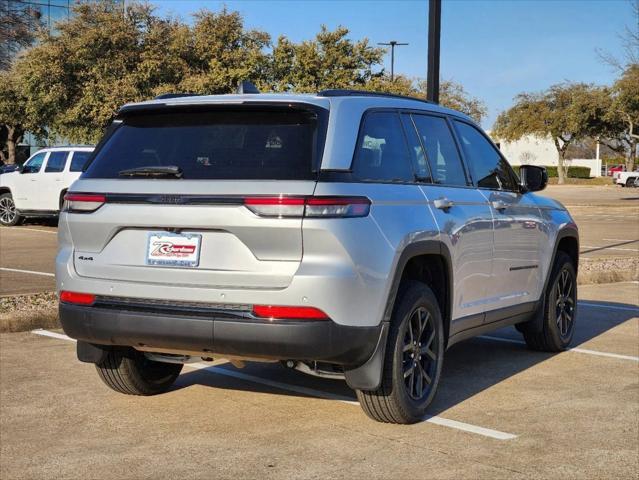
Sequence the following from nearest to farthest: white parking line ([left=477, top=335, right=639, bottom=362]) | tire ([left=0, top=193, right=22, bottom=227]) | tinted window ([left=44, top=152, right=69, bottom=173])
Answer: white parking line ([left=477, top=335, right=639, bottom=362]) → tinted window ([left=44, top=152, right=69, bottom=173]) → tire ([left=0, top=193, right=22, bottom=227])

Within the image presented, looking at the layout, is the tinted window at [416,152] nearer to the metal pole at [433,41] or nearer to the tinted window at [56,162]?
the metal pole at [433,41]

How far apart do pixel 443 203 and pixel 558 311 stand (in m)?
2.62

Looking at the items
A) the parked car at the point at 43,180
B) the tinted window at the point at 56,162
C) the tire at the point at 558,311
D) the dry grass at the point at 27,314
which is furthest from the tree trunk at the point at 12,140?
the tire at the point at 558,311

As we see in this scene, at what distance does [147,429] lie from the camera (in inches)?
213

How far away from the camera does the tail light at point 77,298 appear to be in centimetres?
519

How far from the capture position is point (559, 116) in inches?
2724

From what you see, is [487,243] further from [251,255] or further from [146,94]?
[146,94]

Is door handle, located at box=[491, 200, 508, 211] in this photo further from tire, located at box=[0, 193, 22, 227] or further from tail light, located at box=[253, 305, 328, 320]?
tire, located at box=[0, 193, 22, 227]

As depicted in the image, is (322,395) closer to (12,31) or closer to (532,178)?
(532,178)

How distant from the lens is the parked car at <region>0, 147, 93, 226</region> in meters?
21.6

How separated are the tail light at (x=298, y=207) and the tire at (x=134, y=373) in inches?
65.8

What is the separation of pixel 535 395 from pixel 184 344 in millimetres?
2651

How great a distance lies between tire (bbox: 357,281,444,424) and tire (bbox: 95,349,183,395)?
5.08 feet

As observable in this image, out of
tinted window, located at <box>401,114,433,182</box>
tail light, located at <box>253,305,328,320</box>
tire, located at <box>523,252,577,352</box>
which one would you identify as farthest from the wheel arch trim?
tire, located at <box>523,252,577,352</box>
